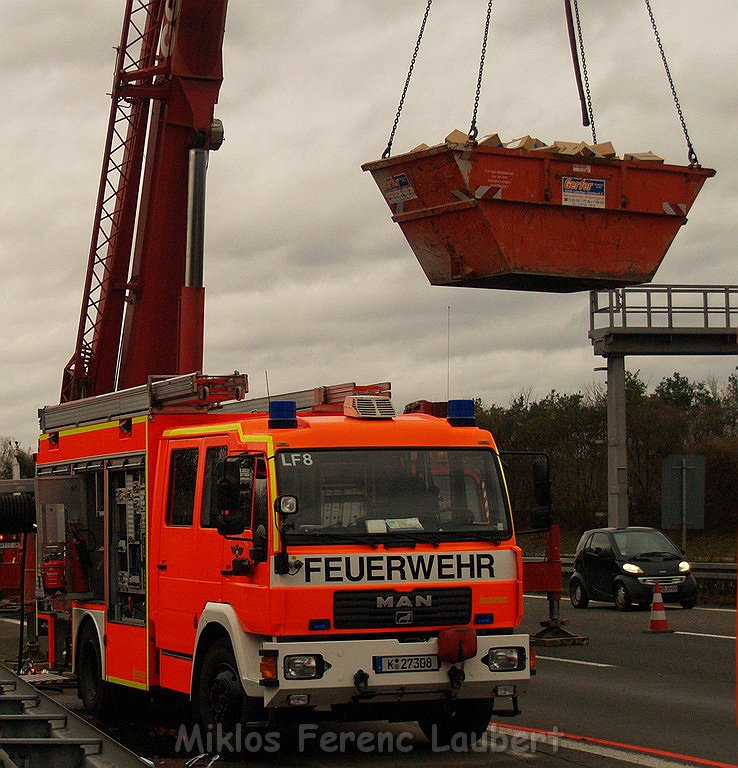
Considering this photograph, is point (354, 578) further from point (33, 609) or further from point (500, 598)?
point (33, 609)

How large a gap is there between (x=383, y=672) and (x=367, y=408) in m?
2.01

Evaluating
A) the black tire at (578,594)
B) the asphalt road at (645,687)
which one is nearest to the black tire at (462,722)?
the asphalt road at (645,687)

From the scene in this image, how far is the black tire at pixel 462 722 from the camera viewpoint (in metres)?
10.4

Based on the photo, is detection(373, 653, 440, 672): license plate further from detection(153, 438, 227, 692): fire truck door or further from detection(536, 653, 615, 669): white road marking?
detection(536, 653, 615, 669): white road marking

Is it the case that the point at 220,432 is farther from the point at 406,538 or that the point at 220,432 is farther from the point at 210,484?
the point at 406,538

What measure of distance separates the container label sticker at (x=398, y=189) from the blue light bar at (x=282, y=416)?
570cm

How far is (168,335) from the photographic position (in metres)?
20.5

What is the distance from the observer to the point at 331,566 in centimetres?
963

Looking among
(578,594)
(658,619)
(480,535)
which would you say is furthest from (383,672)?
(578,594)

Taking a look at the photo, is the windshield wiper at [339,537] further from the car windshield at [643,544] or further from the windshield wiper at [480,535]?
the car windshield at [643,544]

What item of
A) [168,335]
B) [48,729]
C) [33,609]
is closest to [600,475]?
[168,335]

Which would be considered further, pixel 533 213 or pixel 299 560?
pixel 533 213

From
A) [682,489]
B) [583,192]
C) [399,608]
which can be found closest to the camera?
[399,608]

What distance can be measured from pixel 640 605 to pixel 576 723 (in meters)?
13.6
